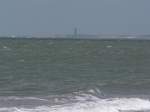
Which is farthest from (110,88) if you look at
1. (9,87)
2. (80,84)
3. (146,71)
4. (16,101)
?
(146,71)

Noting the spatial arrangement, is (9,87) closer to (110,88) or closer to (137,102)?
(110,88)

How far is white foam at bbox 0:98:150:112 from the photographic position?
23.5 metres

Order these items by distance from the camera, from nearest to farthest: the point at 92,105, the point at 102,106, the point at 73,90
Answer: the point at 102,106 < the point at 92,105 < the point at 73,90

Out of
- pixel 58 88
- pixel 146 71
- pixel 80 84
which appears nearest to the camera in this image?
pixel 58 88

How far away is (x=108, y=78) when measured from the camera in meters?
37.3

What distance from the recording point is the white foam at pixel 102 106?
924 inches

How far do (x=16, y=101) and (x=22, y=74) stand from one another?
13183mm

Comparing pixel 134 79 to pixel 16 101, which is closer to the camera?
pixel 16 101

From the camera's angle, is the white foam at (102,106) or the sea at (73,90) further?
the sea at (73,90)

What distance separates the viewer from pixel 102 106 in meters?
24.3

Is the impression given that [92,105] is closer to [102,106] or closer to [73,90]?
[102,106]

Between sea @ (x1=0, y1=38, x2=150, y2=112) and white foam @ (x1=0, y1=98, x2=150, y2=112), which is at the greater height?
white foam @ (x1=0, y1=98, x2=150, y2=112)

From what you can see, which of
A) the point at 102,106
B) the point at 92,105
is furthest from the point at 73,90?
the point at 102,106

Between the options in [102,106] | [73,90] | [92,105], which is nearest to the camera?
[102,106]
